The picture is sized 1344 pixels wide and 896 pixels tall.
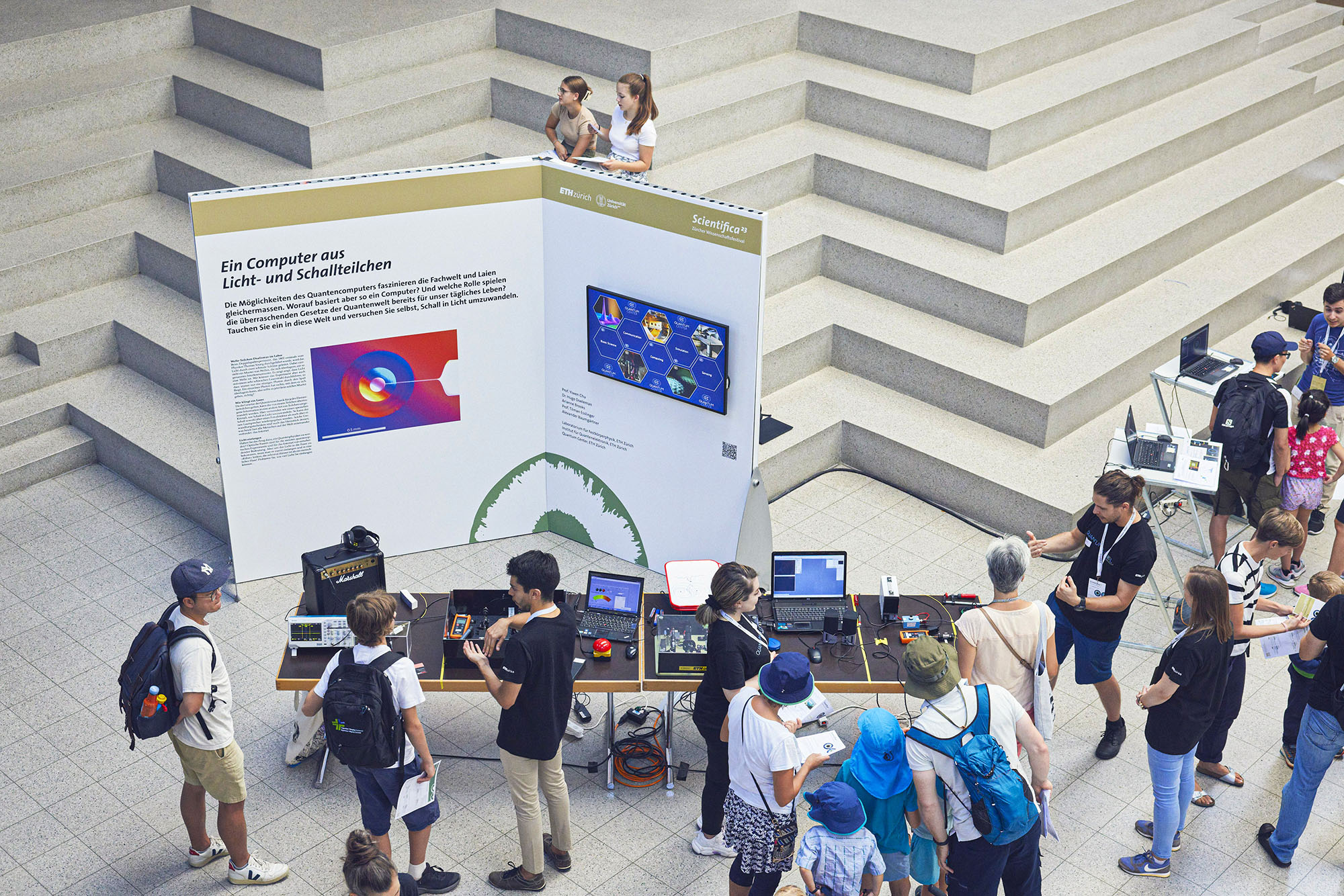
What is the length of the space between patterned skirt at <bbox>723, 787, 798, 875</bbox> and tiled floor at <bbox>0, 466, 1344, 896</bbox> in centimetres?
73

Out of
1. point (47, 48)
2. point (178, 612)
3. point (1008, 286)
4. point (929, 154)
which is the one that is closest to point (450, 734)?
point (178, 612)

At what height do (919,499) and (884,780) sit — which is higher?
(884,780)

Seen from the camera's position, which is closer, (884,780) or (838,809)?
(838,809)

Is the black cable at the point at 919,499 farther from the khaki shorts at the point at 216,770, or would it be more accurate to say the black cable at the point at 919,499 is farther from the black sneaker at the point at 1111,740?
the khaki shorts at the point at 216,770

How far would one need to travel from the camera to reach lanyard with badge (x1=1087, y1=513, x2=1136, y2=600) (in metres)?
5.45

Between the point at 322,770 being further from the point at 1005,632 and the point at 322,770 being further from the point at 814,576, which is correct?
the point at 1005,632

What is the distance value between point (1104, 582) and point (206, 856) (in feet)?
13.3

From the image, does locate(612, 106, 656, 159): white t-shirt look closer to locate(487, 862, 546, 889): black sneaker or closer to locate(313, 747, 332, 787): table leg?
locate(313, 747, 332, 787): table leg

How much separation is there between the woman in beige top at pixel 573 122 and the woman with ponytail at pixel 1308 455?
4.43 metres

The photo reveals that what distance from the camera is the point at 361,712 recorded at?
→ 4496mm

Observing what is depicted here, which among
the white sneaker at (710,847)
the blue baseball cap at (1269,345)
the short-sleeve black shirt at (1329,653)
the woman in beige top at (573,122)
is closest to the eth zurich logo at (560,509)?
the woman in beige top at (573,122)

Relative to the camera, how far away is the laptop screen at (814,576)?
575 cm

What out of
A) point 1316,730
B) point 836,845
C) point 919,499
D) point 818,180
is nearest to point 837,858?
point 836,845

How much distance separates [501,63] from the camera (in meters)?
9.79
